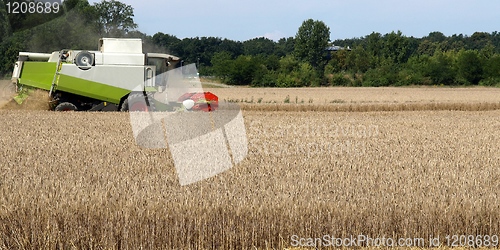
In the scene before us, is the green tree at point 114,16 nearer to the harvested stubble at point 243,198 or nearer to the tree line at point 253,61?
the tree line at point 253,61

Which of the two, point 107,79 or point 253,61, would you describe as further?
point 253,61

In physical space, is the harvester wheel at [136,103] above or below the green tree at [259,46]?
below

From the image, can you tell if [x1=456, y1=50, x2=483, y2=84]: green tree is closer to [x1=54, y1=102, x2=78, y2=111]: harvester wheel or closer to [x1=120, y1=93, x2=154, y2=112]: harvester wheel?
[x1=120, y1=93, x2=154, y2=112]: harvester wheel

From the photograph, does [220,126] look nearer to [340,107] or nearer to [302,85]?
[340,107]

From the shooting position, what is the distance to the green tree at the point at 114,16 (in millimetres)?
61219

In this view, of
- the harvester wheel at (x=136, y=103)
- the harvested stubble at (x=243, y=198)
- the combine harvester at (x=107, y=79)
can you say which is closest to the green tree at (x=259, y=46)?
the combine harvester at (x=107, y=79)

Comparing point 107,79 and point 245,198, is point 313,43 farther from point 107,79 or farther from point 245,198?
point 245,198

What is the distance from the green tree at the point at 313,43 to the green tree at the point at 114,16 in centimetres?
3303

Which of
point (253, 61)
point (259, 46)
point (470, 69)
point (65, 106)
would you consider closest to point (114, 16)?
point (253, 61)

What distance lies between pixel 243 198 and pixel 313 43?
85030 millimetres

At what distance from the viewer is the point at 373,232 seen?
239 inches

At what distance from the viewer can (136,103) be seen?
766 inches

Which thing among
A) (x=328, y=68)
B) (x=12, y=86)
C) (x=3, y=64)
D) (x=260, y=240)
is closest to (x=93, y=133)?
(x=260, y=240)

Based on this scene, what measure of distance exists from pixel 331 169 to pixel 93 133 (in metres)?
6.51
